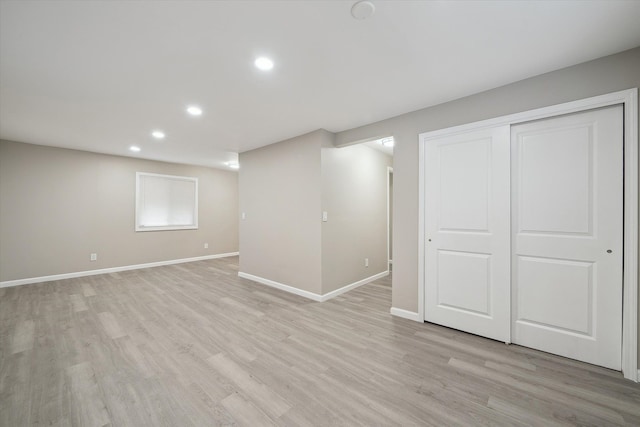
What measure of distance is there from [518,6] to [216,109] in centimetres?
288

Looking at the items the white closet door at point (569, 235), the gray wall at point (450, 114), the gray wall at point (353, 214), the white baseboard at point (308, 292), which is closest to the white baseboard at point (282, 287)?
the white baseboard at point (308, 292)

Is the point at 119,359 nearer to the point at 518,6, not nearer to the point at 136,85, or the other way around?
the point at 136,85

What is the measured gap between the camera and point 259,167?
15.3 ft

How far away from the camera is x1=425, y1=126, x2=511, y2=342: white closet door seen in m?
2.46

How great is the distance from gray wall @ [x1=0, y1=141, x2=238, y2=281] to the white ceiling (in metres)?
1.76

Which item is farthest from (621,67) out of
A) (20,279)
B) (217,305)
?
(20,279)

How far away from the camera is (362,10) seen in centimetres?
153

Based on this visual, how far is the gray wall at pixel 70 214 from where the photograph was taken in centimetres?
434

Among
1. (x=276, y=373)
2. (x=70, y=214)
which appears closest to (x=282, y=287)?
(x=276, y=373)

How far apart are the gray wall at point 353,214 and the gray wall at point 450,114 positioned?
528 mm

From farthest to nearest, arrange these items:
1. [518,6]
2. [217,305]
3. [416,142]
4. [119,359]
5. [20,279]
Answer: [20,279] → [217,305] → [416,142] → [119,359] → [518,6]

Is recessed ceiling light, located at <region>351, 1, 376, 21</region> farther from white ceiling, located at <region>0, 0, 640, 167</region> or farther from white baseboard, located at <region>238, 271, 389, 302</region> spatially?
white baseboard, located at <region>238, 271, 389, 302</region>

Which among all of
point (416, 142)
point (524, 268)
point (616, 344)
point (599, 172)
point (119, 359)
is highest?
point (416, 142)

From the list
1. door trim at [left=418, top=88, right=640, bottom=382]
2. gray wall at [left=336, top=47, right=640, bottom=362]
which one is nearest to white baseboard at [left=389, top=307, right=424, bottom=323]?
gray wall at [left=336, top=47, right=640, bottom=362]
